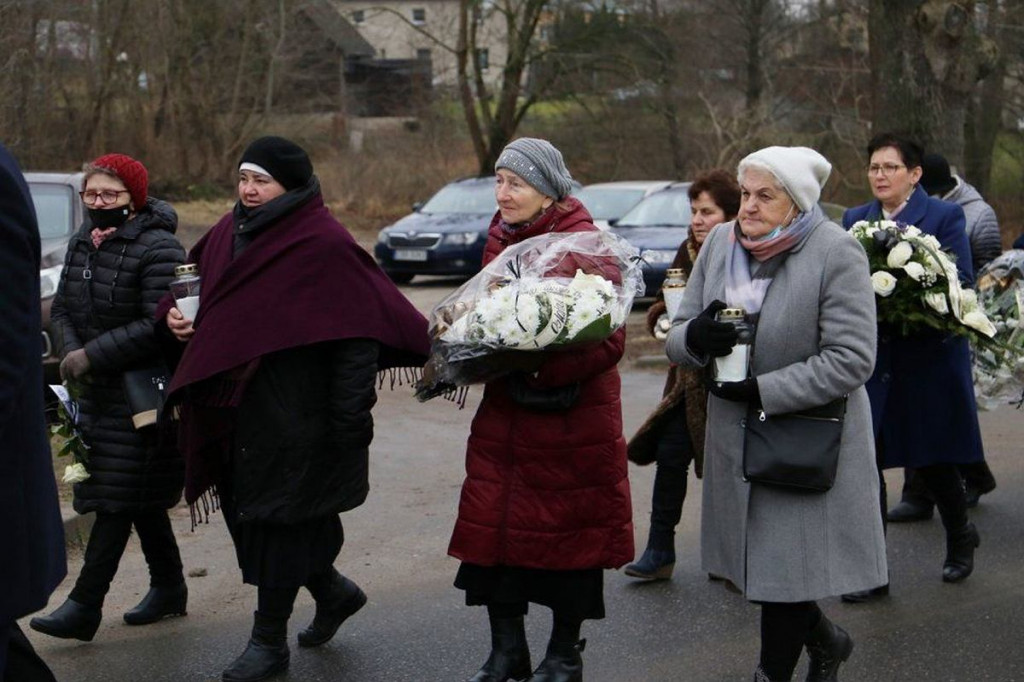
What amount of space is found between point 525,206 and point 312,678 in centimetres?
185

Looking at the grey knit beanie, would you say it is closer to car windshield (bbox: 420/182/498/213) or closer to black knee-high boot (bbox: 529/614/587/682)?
black knee-high boot (bbox: 529/614/587/682)

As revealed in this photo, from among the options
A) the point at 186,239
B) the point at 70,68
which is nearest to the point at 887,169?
the point at 186,239

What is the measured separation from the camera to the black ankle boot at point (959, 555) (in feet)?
21.2

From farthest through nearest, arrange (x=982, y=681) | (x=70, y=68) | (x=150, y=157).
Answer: (x=150, y=157) → (x=70, y=68) → (x=982, y=681)

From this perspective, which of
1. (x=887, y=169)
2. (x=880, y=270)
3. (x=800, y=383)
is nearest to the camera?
(x=800, y=383)

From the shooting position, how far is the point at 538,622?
19.3 ft

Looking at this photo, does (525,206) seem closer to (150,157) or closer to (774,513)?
(774,513)

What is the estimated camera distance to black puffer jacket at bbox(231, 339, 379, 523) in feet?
16.0

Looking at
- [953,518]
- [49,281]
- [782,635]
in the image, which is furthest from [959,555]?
[49,281]

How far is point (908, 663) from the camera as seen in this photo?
5430 mm

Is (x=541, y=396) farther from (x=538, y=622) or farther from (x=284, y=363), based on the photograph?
(x=538, y=622)

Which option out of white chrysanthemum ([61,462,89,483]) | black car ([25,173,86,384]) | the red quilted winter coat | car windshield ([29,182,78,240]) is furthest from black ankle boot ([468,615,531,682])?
car windshield ([29,182,78,240])

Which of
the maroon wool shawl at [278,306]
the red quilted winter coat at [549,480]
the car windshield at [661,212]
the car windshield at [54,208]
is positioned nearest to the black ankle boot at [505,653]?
the red quilted winter coat at [549,480]

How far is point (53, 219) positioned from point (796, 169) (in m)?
7.85
